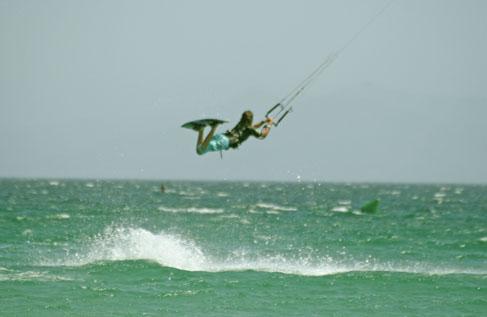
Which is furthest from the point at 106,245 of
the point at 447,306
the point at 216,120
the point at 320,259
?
the point at 216,120

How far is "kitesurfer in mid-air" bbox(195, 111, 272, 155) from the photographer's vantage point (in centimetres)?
1655

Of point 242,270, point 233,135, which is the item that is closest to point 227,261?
point 242,270

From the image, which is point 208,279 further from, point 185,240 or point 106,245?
point 185,240

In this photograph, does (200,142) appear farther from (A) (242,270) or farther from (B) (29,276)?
(A) (242,270)

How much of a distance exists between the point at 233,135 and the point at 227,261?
15.5 meters

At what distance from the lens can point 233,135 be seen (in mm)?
16984

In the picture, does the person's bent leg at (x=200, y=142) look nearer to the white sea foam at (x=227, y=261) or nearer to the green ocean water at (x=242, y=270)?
Answer: the green ocean water at (x=242, y=270)

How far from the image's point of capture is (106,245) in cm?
3731

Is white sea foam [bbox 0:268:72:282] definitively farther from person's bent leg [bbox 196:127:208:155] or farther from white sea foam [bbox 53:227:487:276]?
person's bent leg [bbox 196:127:208:155]

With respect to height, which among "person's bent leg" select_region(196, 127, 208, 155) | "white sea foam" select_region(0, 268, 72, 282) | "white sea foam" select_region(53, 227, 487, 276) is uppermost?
"person's bent leg" select_region(196, 127, 208, 155)

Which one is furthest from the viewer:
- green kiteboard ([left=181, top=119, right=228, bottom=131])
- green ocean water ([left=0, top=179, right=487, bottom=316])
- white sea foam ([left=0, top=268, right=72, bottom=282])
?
white sea foam ([left=0, top=268, right=72, bottom=282])

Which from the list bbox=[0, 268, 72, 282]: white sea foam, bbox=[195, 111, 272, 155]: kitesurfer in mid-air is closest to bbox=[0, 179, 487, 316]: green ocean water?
bbox=[0, 268, 72, 282]: white sea foam

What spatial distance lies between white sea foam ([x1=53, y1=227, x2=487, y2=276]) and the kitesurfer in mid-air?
11.8 metres

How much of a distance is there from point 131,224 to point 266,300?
3178 cm
